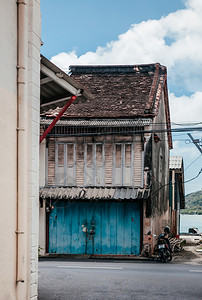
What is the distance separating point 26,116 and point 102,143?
1366 cm

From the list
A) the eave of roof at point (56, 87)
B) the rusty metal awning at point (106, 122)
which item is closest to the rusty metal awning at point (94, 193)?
the rusty metal awning at point (106, 122)

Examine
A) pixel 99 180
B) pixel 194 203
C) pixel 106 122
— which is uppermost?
pixel 106 122

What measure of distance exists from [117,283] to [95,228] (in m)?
9.13

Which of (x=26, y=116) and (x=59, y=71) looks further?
(x=59, y=71)

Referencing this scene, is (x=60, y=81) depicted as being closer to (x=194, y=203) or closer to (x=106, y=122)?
(x=106, y=122)

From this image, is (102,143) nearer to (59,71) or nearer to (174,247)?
(174,247)

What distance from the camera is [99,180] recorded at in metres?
20.0

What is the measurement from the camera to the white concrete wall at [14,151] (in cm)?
595

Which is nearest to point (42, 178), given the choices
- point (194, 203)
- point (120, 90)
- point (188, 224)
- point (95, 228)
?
point (95, 228)

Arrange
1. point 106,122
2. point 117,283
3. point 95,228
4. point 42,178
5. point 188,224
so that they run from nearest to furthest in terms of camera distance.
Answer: point 117,283 → point 106,122 → point 95,228 → point 42,178 → point 188,224

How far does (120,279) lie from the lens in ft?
38.5

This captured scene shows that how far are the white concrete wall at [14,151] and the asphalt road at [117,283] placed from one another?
3156 mm

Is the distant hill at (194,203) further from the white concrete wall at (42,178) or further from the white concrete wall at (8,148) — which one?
the white concrete wall at (8,148)

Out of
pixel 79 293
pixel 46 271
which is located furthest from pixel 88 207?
pixel 79 293
